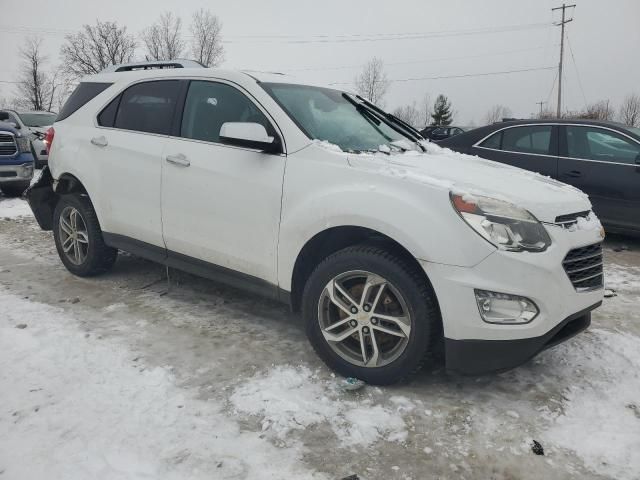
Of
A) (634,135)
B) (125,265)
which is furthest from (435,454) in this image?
(634,135)

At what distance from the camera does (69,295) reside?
164 inches

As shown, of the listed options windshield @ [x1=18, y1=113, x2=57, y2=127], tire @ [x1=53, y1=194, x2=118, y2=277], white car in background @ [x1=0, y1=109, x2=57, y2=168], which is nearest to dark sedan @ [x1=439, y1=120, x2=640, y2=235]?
tire @ [x1=53, y1=194, x2=118, y2=277]

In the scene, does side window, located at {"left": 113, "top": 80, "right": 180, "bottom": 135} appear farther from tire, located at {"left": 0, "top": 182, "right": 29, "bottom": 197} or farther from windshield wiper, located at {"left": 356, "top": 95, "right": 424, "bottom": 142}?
tire, located at {"left": 0, "top": 182, "right": 29, "bottom": 197}

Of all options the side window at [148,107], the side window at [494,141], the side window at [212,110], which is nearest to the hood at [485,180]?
the side window at [212,110]

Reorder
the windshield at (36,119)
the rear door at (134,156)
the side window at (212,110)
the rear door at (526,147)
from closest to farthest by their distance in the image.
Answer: the side window at (212,110), the rear door at (134,156), the rear door at (526,147), the windshield at (36,119)

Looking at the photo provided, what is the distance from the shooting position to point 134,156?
3.84 m

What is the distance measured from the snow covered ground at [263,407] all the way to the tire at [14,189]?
6.04 metres

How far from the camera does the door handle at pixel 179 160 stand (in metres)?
3.48

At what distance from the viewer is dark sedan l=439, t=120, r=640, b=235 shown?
5.82 meters

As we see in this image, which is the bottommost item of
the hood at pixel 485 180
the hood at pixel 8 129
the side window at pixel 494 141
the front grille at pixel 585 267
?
the front grille at pixel 585 267

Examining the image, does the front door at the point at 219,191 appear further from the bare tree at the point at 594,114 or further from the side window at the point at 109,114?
the bare tree at the point at 594,114

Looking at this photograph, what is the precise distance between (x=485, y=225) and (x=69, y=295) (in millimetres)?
3444

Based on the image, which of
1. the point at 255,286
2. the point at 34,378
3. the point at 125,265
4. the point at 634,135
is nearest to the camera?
the point at 34,378

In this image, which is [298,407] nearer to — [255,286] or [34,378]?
[255,286]
